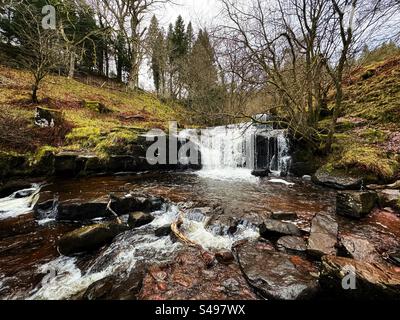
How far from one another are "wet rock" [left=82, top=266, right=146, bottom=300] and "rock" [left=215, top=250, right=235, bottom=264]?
3.64ft

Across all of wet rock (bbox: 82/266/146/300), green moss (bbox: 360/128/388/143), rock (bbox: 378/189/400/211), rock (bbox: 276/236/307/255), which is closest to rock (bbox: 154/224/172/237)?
wet rock (bbox: 82/266/146/300)

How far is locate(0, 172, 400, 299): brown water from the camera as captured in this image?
2.97 meters

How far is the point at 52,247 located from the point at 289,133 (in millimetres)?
9158

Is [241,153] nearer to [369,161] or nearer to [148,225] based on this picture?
[369,161]

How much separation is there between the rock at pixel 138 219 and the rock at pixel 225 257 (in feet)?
6.14

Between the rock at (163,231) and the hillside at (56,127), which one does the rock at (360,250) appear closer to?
the rock at (163,231)

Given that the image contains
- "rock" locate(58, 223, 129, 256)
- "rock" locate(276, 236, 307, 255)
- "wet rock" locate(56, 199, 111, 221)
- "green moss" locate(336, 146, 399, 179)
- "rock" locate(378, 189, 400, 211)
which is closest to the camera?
"rock" locate(276, 236, 307, 255)

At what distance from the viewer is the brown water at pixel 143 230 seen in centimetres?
297

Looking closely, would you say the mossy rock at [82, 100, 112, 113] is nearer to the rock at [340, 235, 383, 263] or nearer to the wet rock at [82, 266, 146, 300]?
the wet rock at [82, 266, 146, 300]

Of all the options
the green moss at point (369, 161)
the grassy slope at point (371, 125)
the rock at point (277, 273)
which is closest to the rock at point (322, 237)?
the rock at point (277, 273)

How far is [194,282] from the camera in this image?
2.68 m

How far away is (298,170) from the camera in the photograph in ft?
28.9
